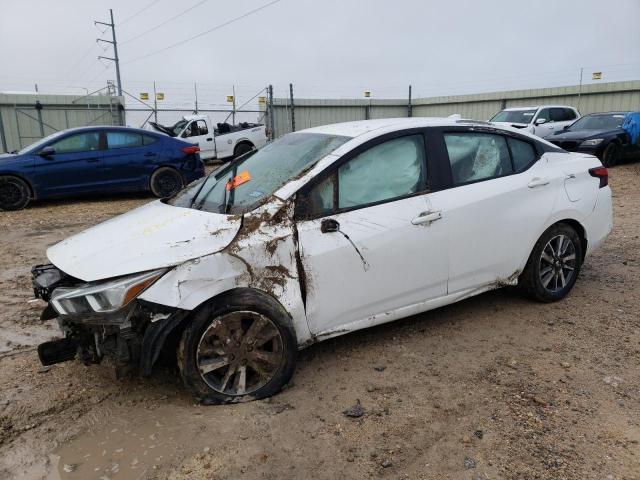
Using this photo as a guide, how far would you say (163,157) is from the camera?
409 inches

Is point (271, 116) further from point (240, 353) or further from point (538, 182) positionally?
point (240, 353)

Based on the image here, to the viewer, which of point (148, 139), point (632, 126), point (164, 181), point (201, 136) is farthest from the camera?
point (201, 136)

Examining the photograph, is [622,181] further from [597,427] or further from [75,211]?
[75,211]

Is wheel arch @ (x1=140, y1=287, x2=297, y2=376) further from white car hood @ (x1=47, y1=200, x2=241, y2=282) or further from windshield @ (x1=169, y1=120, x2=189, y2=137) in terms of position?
windshield @ (x1=169, y1=120, x2=189, y2=137)

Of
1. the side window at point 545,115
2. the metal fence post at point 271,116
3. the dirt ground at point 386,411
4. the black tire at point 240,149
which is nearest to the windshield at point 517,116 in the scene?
the side window at point 545,115

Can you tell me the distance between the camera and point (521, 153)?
13.7ft

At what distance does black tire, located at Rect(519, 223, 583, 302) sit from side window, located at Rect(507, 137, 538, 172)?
57 centimetres

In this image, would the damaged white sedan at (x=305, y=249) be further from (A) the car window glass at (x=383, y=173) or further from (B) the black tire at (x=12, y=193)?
(B) the black tire at (x=12, y=193)

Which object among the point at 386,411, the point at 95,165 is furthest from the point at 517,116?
the point at 386,411

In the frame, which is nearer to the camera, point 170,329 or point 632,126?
point 170,329

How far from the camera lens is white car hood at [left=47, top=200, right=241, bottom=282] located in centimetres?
280

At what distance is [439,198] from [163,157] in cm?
802

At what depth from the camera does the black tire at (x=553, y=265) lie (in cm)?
419

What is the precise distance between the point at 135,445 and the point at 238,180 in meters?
1.80
